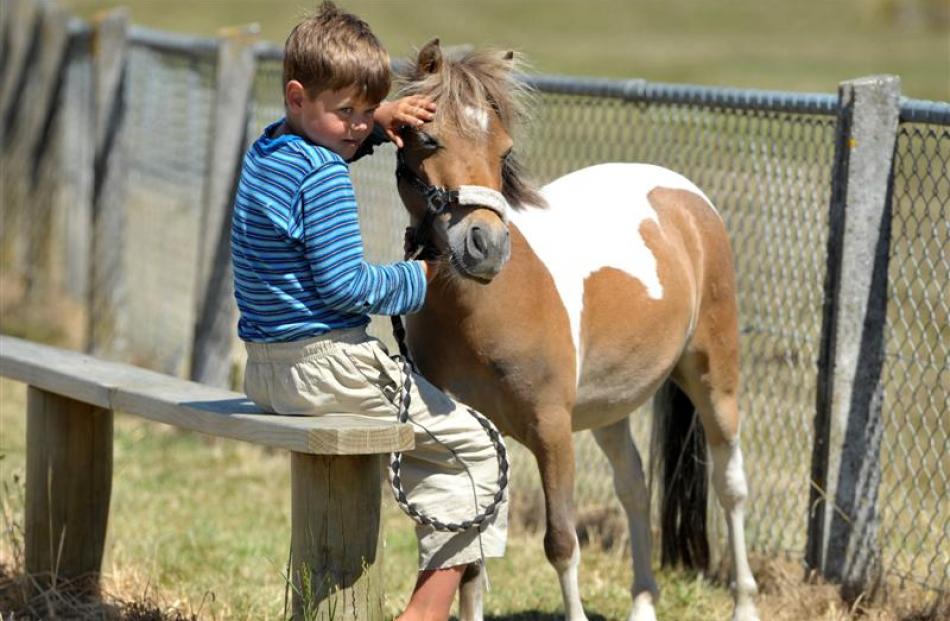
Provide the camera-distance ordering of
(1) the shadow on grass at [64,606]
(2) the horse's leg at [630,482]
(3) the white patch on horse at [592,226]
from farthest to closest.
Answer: (2) the horse's leg at [630,482]
(1) the shadow on grass at [64,606]
(3) the white patch on horse at [592,226]

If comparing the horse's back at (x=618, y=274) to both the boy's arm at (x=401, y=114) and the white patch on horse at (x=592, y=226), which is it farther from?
the boy's arm at (x=401, y=114)

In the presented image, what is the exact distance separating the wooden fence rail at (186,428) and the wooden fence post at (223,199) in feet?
7.75

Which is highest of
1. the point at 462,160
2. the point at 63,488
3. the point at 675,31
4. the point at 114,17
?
the point at 675,31

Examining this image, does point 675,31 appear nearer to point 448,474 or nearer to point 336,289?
point 448,474

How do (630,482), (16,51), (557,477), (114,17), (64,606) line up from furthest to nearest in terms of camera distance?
(16,51) < (114,17) < (630,482) < (64,606) < (557,477)

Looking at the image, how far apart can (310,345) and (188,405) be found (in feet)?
1.89

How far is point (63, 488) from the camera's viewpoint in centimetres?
477

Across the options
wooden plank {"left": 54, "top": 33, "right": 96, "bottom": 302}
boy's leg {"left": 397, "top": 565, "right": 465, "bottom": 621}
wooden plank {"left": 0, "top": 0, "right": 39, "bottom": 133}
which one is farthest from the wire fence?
wooden plank {"left": 0, "top": 0, "right": 39, "bottom": 133}

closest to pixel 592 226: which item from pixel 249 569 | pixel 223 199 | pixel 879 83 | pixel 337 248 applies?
pixel 879 83

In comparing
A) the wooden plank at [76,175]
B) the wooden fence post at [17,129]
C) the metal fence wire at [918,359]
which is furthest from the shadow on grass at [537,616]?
the wooden fence post at [17,129]

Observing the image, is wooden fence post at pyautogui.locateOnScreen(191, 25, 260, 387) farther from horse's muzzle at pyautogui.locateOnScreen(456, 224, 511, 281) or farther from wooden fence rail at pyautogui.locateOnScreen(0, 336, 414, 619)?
horse's muzzle at pyautogui.locateOnScreen(456, 224, 511, 281)

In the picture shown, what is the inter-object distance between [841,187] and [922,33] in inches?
1245

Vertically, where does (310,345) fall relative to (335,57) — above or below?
below

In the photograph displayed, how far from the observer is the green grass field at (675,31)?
82.4 ft
